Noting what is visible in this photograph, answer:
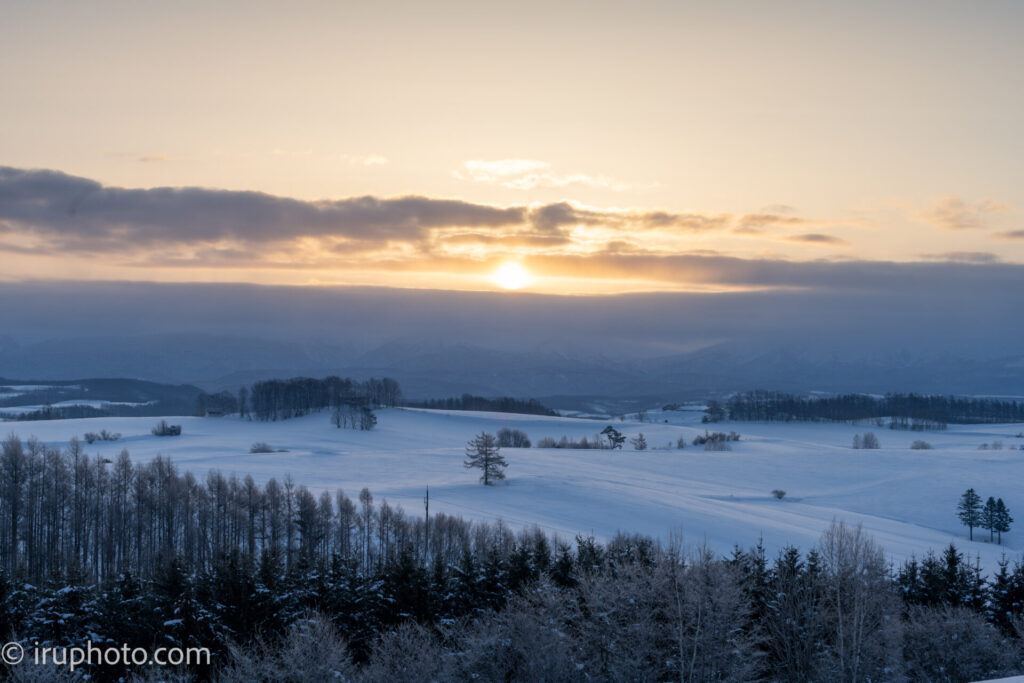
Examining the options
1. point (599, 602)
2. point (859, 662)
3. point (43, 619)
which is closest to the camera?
point (859, 662)

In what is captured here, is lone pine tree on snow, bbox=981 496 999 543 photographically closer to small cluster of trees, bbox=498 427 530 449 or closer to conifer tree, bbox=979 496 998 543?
conifer tree, bbox=979 496 998 543

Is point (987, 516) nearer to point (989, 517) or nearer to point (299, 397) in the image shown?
point (989, 517)

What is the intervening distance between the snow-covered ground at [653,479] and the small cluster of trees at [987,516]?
36.6 inches

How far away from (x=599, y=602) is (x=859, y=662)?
9246mm

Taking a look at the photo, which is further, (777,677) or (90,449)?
(90,449)

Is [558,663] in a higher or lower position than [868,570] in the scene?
lower

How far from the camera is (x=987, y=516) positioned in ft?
233

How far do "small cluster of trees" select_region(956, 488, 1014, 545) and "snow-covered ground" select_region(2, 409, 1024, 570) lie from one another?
3.05 feet

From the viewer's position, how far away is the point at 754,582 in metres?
35.5

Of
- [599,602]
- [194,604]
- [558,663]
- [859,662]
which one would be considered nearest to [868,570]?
[859,662]

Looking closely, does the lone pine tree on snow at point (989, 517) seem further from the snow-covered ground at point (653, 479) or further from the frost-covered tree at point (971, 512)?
the snow-covered ground at point (653, 479)

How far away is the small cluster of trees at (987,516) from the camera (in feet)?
230

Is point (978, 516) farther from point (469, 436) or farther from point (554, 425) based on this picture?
point (554, 425)

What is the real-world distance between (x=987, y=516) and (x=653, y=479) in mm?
33096
